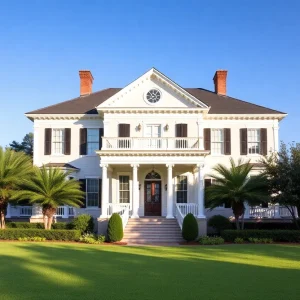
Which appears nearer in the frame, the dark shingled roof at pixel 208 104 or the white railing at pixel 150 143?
the white railing at pixel 150 143

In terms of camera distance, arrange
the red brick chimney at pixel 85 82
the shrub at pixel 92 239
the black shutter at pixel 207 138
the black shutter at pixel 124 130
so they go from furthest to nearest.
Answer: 1. the red brick chimney at pixel 85 82
2. the black shutter at pixel 207 138
3. the black shutter at pixel 124 130
4. the shrub at pixel 92 239

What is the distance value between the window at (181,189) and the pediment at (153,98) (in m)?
4.83

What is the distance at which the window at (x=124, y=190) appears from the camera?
28.8 meters

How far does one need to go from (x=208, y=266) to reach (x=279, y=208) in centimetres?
1539

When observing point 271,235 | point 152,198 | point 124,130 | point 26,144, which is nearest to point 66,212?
point 152,198

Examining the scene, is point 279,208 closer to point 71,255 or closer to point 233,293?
point 71,255

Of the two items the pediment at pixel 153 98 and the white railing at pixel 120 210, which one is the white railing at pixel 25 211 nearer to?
the white railing at pixel 120 210

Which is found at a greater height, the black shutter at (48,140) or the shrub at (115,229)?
the black shutter at (48,140)

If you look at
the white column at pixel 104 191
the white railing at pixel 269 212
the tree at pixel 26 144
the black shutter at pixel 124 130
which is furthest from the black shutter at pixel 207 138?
the tree at pixel 26 144

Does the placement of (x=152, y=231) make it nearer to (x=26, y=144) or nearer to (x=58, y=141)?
(x=58, y=141)

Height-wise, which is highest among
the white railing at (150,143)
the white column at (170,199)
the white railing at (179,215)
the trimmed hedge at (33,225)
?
the white railing at (150,143)

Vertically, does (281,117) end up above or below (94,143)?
above

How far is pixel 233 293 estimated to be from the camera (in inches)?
386

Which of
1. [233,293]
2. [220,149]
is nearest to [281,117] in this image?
[220,149]
